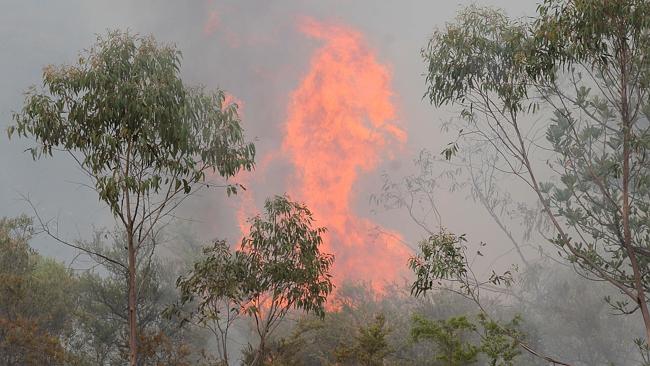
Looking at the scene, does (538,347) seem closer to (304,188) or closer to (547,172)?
(304,188)

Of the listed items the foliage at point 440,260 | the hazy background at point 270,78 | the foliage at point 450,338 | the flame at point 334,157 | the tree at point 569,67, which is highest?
the hazy background at point 270,78

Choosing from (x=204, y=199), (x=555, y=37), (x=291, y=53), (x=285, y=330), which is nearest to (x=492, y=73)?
(x=555, y=37)

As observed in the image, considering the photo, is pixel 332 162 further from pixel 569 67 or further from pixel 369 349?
pixel 569 67

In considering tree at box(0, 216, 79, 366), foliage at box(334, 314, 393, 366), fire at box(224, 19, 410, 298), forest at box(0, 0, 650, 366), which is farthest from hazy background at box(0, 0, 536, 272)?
foliage at box(334, 314, 393, 366)

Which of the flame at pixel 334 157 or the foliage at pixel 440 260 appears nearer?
the foliage at pixel 440 260

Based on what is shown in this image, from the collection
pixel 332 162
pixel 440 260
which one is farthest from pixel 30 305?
pixel 332 162

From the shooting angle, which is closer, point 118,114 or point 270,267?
point 118,114

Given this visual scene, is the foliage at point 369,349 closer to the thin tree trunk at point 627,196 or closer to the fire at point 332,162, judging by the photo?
the thin tree trunk at point 627,196

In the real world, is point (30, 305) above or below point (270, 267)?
above

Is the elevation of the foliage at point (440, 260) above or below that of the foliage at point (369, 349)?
above

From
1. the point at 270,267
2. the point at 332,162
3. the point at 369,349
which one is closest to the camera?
the point at 270,267

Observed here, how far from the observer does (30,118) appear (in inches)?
425

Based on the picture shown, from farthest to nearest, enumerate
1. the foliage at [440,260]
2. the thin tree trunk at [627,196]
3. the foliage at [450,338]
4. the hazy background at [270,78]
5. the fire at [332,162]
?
the hazy background at [270,78], the fire at [332,162], the foliage at [450,338], the foliage at [440,260], the thin tree trunk at [627,196]

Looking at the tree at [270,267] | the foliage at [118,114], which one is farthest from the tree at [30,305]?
the foliage at [118,114]
